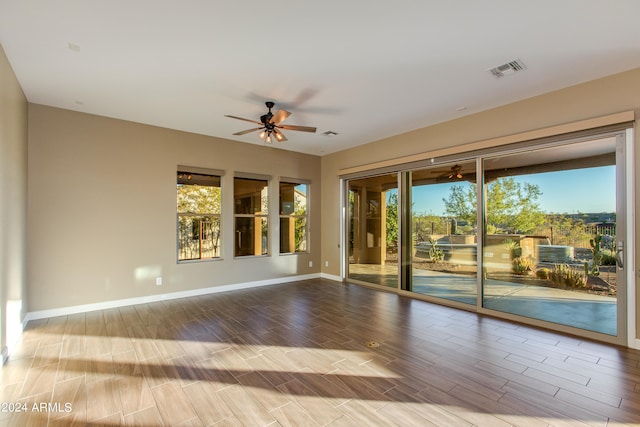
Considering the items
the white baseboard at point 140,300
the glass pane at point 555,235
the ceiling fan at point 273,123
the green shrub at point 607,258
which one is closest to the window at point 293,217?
the white baseboard at point 140,300

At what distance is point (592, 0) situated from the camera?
7.18ft

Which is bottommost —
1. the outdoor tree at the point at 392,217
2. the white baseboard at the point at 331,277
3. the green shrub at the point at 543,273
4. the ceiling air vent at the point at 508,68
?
the white baseboard at the point at 331,277

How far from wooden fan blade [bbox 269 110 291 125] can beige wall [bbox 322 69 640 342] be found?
260 cm

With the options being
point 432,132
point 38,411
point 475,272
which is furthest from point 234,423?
point 432,132

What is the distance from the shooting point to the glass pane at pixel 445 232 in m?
4.64

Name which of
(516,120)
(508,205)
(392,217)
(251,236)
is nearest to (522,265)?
(508,205)

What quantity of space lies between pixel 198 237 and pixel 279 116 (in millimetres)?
3032

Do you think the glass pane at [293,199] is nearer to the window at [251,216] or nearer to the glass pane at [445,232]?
the window at [251,216]

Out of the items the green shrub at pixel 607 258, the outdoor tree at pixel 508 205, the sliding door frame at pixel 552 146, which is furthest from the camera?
the outdoor tree at pixel 508 205

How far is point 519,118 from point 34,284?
7078 millimetres

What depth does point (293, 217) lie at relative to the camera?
6977 millimetres

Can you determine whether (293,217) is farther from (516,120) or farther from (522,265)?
(516,120)

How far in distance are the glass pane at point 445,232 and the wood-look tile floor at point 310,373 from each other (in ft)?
2.39

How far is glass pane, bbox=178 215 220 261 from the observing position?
17.8ft
